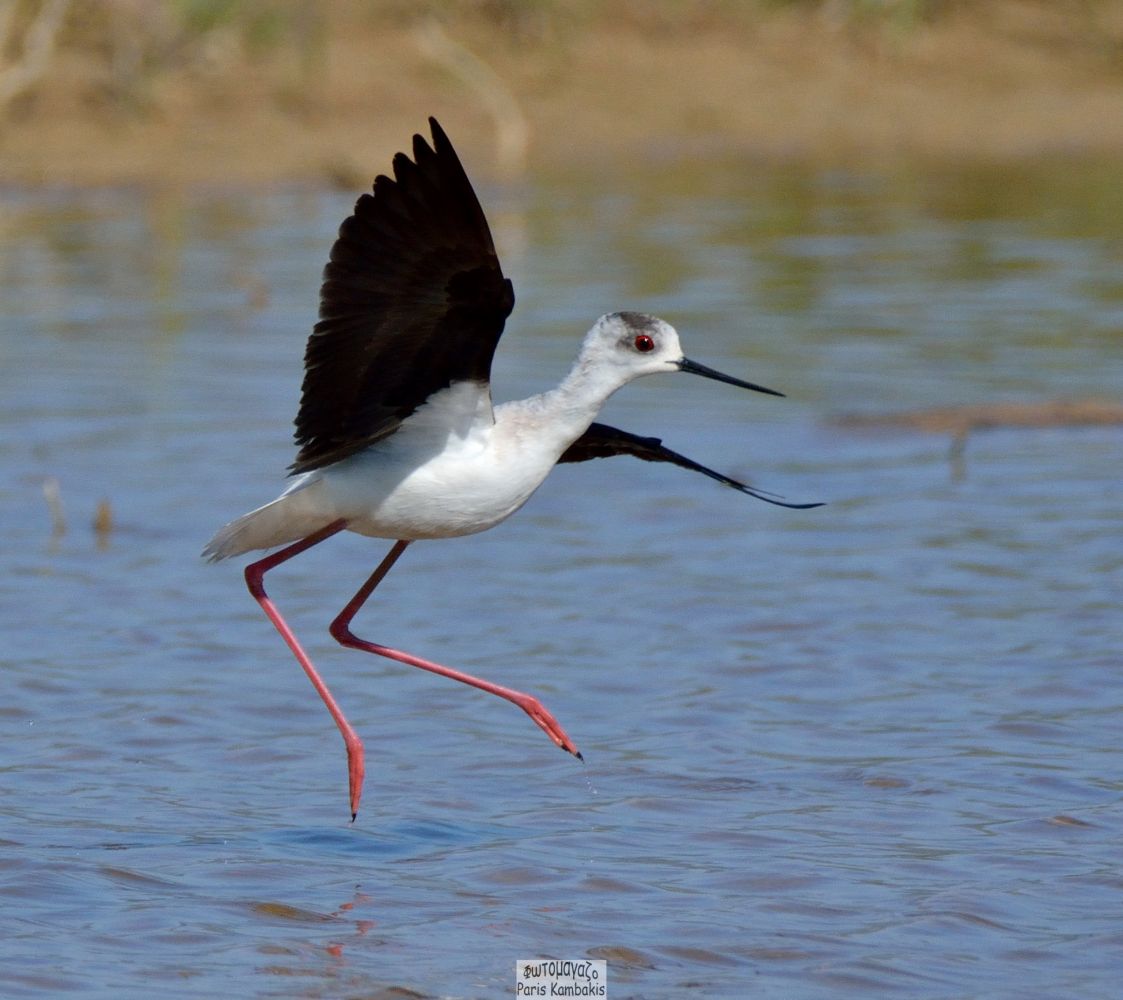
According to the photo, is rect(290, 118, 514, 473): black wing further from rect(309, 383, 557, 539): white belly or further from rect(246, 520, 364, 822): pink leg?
rect(246, 520, 364, 822): pink leg

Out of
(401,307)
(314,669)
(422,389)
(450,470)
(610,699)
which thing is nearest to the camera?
(401,307)

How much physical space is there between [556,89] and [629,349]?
52.7ft

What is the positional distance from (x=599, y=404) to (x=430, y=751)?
1396 mm

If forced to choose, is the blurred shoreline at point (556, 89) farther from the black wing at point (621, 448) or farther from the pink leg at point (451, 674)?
the black wing at point (621, 448)

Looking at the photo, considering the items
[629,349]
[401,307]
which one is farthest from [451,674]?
[401,307]

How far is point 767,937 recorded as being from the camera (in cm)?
480

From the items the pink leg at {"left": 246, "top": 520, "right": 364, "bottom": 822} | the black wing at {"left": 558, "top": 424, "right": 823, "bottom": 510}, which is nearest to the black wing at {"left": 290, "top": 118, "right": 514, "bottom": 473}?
the pink leg at {"left": 246, "top": 520, "right": 364, "bottom": 822}

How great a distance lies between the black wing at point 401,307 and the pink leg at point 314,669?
0.47 metres

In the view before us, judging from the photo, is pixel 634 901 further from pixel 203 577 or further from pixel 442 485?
pixel 203 577

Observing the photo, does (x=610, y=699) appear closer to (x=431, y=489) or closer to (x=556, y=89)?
(x=431, y=489)

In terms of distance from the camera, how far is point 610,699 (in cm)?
662

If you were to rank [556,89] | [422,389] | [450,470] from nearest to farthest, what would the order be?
1. [422,389]
2. [450,470]
3. [556,89]

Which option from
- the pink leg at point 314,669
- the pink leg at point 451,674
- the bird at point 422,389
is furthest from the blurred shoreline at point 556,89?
the bird at point 422,389

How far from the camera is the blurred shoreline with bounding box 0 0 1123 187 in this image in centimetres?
1873
